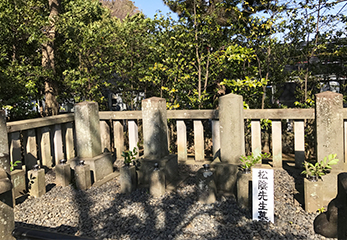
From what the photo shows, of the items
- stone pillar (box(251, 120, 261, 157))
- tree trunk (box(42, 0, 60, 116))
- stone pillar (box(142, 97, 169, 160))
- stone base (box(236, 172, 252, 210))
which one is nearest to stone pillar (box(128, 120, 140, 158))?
stone pillar (box(142, 97, 169, 160))

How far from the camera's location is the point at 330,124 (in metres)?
3.40

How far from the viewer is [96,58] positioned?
6688 mm

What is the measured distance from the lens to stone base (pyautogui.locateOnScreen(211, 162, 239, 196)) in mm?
3826

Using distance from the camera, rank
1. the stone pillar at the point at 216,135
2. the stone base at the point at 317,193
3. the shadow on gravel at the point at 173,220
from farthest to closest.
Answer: the stone pillar at the point at 216,135 → the stone base at the point at 317,193 → the shadow on gravel at the point at 173,220

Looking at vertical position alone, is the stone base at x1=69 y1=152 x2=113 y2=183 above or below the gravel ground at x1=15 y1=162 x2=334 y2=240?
above

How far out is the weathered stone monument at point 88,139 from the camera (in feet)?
14.9

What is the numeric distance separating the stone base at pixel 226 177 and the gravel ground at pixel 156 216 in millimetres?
202

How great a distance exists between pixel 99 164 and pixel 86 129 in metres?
0.63

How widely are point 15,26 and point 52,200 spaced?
4.13 meters

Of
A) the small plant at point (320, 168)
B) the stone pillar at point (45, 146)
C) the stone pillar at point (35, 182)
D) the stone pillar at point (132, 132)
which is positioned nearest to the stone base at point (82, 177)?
the stone pillar at point (35, 182)

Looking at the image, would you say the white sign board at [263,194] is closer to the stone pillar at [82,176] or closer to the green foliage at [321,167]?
the green foliage at [321,167]

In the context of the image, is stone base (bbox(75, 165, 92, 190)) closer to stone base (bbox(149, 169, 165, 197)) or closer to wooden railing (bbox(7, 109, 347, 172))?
wooden railing (bbox(7, 109, 347, 172))

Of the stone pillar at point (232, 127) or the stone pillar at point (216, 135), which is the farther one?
the stone pillar at point (216, 135)

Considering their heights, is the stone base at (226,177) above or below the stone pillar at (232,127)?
below
